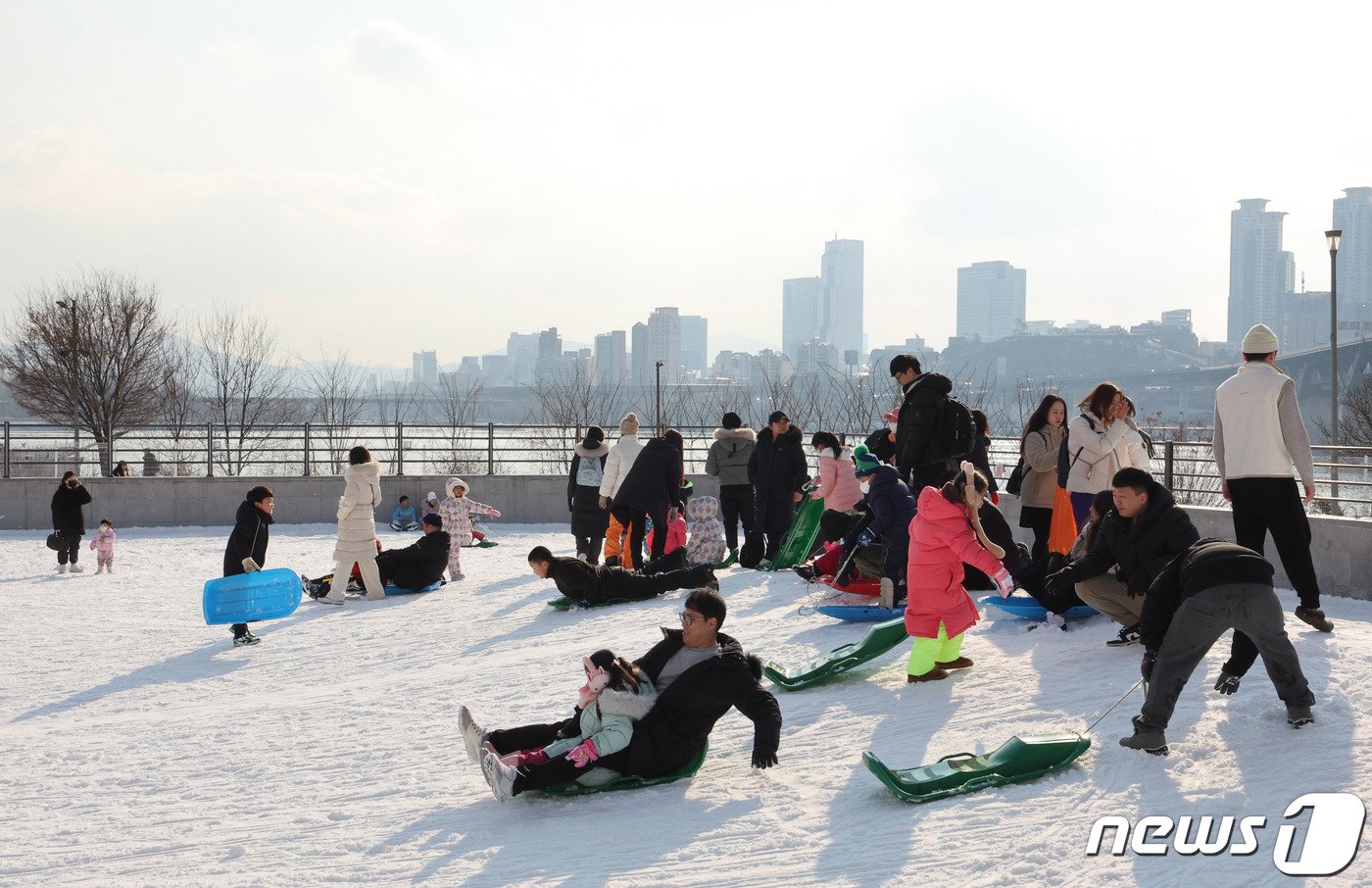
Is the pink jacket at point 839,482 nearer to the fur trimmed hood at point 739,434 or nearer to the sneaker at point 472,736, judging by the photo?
the fur trimmed hood at point 739,434

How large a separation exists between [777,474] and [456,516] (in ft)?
14.2

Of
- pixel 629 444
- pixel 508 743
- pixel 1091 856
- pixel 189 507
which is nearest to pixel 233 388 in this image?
pixel 189 507

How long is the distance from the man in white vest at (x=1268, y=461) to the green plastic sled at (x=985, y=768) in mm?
2204

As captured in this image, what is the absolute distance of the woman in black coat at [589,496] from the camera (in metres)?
13.2

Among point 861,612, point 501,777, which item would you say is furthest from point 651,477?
point 501,777

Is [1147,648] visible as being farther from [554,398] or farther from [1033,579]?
[554,398]

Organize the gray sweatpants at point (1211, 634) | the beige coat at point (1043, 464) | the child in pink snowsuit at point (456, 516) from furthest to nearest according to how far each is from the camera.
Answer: the child in pink snowsuit at point (456, 516), the beige coat at point (1043, 464), the gray sweatpants at point (1211, 634)

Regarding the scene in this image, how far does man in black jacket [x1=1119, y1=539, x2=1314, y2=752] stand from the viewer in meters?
5.27

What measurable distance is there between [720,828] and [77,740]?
14.5 feet

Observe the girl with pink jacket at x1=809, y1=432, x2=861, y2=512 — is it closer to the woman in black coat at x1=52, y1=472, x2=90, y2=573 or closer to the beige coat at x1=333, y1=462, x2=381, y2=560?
the beige coat at x1=333, y1=462, x2=381, y2=560

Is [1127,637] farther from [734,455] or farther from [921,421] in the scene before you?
[734,455]

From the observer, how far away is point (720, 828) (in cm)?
534

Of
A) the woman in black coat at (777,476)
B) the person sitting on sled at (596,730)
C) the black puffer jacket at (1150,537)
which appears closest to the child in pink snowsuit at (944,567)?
the black puffer jacket at (1150,537)

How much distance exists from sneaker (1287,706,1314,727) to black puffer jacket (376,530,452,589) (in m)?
8.87
